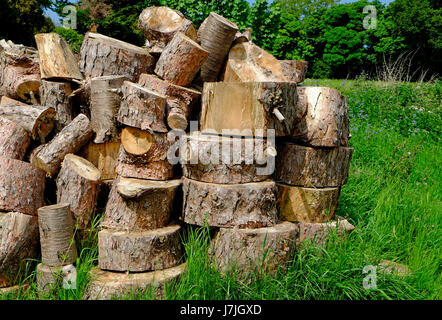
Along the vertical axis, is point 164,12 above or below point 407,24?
below

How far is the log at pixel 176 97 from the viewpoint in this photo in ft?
8.47

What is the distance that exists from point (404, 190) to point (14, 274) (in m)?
3.64

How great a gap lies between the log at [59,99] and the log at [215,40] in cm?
116

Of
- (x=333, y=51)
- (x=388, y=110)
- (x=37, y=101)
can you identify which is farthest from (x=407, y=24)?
(x=37, y=101)

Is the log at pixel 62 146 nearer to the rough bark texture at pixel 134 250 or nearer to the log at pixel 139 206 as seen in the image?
the log at pixel 139 206

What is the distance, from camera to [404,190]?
12.4ft

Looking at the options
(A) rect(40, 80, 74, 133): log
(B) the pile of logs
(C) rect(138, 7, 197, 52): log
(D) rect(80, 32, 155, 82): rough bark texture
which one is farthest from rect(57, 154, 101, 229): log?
(C) rect(138, 7, 197, 52): log

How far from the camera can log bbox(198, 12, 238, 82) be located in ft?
9.36

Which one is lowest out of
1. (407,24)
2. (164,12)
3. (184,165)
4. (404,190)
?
(404,190)

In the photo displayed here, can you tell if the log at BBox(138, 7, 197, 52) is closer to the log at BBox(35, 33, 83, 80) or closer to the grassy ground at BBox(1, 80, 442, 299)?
the log at BBox(35, 33, 83, 80)

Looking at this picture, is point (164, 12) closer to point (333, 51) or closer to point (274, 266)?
point (274, 266)

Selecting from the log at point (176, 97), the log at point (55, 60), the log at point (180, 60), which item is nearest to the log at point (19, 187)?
the log at point (55, 60)

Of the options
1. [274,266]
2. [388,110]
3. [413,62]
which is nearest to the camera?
[274,266]

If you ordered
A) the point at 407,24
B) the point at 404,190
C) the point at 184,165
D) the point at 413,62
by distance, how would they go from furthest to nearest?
the point at 413,62
the point at 407,24
the point at 404,190
the point at 184,165
